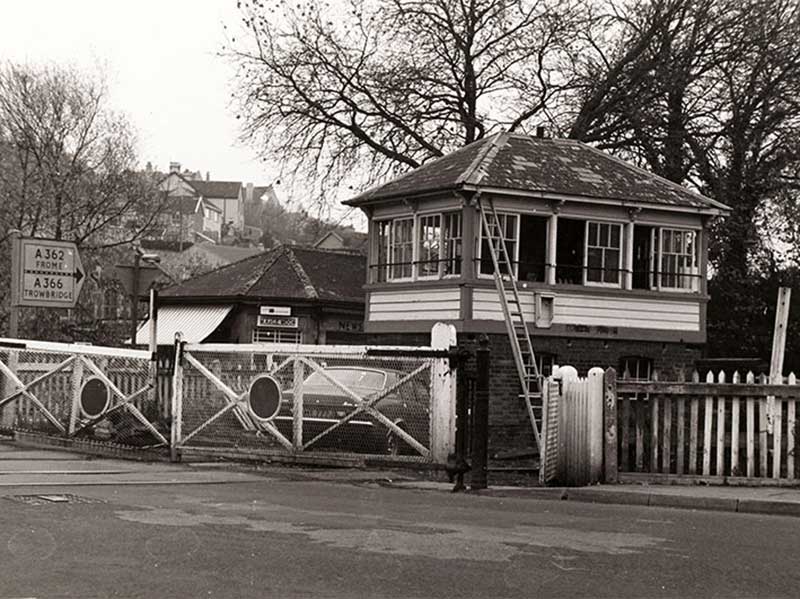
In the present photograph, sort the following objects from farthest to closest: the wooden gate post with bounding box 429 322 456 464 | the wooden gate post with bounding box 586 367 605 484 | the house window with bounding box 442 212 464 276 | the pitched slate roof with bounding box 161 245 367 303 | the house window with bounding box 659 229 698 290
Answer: the pitched slate roof with bounding box 161 245 367 303, the house window with bounding box 659 229 698 290, the house window with bounding box 442 212 464 276, the wooden gate post with bounding box 429 322 456 464, the wooden gate post with bounding box 586 367 605 484

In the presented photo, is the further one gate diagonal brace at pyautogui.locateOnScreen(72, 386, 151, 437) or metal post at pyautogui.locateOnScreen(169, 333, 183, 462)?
gate diagonal brace at pyautogui.locateOnScreen(72, 386, 151, 437)

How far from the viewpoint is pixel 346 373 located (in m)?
16.1

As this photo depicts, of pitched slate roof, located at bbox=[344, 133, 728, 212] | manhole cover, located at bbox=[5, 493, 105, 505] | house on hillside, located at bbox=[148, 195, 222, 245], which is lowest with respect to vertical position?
manhole cover, located at bbox=[5, 493, 105, 505]

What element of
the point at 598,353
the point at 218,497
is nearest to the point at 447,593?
the point at 218,497

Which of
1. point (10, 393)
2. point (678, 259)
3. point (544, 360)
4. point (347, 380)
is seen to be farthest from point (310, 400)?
point (678, 259)

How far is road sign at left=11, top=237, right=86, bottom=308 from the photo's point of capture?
65.9 feet

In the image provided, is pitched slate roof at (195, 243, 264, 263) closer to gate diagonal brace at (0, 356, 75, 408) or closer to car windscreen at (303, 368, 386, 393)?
gate diagonal brace at (0, 356, 75, 408)

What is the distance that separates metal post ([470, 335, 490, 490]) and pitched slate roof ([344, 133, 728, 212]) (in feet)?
46.0

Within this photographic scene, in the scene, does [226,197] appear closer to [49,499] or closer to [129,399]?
[129,399]

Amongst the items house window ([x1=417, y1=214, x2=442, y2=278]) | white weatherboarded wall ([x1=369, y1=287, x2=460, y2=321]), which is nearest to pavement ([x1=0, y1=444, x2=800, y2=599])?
white weatherboarded wall ([x1=369, y1=287, x2=460, y2=321])

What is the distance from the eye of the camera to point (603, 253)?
3002 centimetres

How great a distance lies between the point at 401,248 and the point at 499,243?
3.23 metres

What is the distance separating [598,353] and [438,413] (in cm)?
1511

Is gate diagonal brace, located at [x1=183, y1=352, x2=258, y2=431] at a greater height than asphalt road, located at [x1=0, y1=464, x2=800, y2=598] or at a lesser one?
greater
